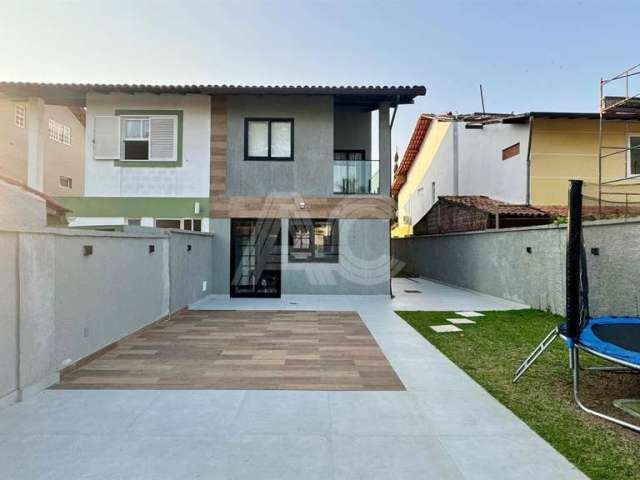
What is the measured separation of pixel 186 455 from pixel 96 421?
3.61 ft

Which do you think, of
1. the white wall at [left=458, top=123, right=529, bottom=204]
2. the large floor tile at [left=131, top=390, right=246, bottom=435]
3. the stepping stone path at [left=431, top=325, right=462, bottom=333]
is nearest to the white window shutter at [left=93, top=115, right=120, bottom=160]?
the large floor tile at [left=131, top=390, right=246, bottom=435]

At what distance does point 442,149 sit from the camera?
20500 mm

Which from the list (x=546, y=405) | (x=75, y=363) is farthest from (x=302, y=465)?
(x=75, y=363)

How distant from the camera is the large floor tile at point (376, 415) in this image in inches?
130

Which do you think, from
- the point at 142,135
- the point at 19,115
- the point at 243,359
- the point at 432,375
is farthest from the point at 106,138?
the point at 432,375

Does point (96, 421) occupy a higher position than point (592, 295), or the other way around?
point (592, 295)

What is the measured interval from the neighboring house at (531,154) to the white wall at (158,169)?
1058cm

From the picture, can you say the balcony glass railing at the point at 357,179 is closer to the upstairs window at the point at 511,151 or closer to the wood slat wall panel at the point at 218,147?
the wood slat wall panel at the point at 218,147

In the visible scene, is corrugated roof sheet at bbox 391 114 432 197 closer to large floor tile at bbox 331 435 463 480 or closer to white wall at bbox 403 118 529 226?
white wall at bbox 403 118 529 226

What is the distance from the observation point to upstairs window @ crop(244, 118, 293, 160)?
458 inches

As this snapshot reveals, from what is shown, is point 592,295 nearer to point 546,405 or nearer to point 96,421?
point 546,405

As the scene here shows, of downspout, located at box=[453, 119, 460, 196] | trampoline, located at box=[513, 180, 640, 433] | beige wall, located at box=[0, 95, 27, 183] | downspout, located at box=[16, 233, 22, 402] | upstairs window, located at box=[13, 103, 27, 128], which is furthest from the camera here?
downspout, located at box=[453, 119, 460, 196]

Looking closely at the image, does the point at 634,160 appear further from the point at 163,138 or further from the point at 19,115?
the point at 19,115

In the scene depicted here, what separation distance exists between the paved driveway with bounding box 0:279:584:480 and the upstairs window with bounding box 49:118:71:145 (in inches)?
661
